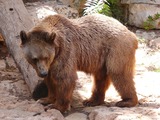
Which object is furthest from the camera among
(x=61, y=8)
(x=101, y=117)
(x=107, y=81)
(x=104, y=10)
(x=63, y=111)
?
(x=104, y=10)

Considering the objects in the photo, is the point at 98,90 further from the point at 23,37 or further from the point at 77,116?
the point at 23,37

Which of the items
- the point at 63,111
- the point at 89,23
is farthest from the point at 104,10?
the point at 63,111

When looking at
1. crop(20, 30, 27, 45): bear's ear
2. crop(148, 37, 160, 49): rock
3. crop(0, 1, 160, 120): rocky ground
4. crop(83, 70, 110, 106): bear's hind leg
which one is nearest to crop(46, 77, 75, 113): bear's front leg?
crop(0, 1, 160, 120): rocky ground

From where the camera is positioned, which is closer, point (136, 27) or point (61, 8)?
point (61, 8)

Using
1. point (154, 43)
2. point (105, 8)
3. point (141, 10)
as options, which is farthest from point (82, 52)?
point (141, 10)

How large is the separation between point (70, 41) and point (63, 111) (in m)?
1.08

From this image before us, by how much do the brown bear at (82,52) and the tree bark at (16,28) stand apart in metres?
0.56

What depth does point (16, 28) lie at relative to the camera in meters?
7.25

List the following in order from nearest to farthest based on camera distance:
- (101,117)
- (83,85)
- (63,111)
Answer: (101,117) → (63,111) → (83,85)

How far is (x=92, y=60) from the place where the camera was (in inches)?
247

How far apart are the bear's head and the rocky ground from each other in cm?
72

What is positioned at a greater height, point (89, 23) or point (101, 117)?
point (89, 23)

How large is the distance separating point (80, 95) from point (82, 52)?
112 cm

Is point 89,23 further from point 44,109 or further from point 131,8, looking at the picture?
point 131,8
